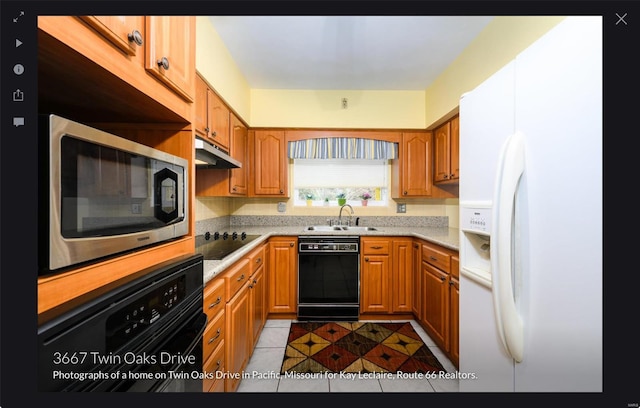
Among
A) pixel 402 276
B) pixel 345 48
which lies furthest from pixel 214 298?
pixel 345 48

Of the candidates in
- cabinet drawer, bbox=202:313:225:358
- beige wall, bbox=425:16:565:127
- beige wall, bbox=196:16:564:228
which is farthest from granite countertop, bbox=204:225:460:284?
beige wall, bbox=425:16:565:127

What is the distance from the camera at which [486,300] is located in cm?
103

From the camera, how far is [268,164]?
277 cm

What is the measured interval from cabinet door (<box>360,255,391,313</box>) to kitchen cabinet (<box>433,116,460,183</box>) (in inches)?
40.2

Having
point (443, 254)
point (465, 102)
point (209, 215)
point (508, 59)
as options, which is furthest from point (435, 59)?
point (209, 215)

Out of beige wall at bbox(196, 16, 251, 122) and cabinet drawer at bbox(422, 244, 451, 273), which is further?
cabinet drawer at bbox(422, 244, 451, 273)

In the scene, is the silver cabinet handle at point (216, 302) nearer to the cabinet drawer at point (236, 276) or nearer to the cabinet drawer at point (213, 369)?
the cabinet drawer at point (236, 276)

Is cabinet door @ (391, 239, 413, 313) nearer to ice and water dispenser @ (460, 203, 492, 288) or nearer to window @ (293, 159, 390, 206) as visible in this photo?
window @ (293, 159, 390, 206)

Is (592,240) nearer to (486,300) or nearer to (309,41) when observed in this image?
(486,300)

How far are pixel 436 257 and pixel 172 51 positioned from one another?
205 centimetres

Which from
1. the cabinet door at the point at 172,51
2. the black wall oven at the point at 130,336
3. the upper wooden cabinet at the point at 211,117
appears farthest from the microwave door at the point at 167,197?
the upper wooden cabinet at the point at 211,117

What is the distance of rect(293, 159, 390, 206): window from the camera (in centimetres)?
308

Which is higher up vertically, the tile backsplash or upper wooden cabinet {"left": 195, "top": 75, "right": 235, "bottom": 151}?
upper wooden cabinet {"left": 195, "top": 75, "right": 235, "bottom": 151}

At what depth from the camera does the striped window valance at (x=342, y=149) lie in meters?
2.81
